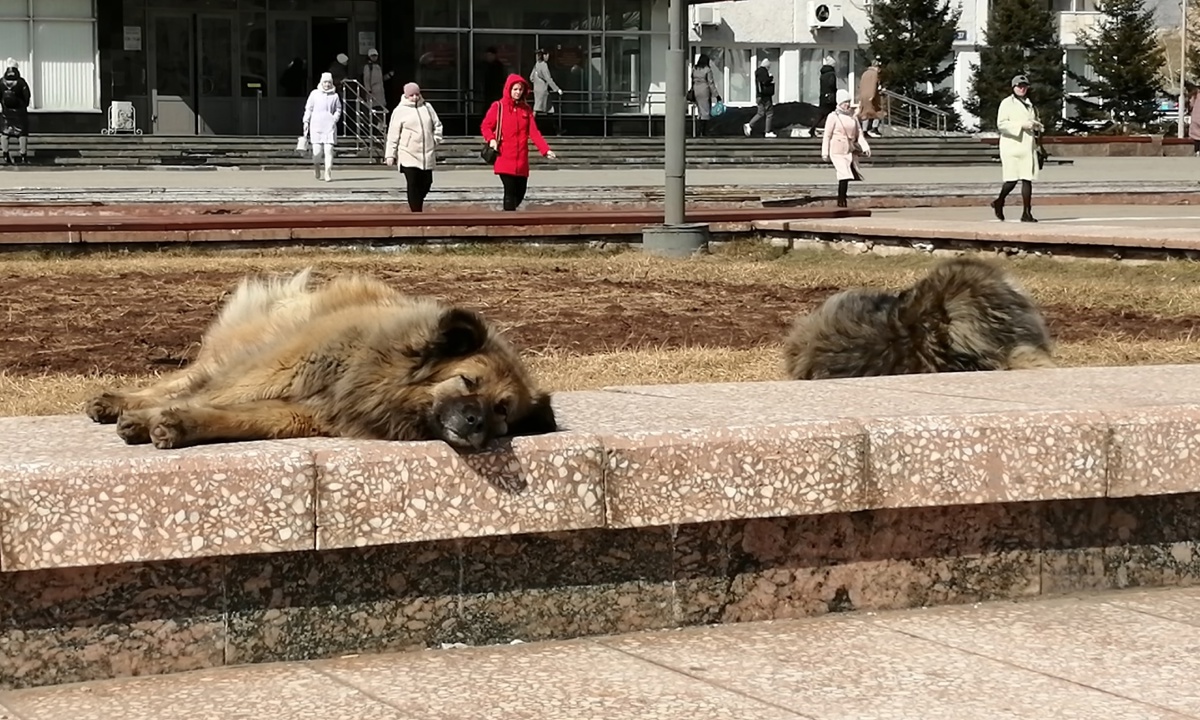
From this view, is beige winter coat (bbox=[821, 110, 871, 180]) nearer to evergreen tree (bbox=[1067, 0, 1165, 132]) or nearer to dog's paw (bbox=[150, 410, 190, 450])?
dog's paw (bbox=[150, 410, 190, 450])

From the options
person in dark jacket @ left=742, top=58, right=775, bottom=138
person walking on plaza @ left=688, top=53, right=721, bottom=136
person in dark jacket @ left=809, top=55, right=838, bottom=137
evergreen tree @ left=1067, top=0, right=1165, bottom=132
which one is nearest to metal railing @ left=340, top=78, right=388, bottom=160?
person walking on plaza @ left=688, top=53, right=721, bottom=136

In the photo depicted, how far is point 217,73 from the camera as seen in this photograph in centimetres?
4516

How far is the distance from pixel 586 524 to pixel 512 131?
17.8 m

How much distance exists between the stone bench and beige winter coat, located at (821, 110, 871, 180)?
65.7ft

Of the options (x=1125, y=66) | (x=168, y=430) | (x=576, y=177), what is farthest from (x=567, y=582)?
(x=1125, y=66)

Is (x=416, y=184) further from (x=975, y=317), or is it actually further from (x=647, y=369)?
(x=975, y=317)

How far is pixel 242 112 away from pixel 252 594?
41904 mm

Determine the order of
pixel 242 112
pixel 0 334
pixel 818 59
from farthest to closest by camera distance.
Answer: pixel 818 59, pixel 242 112, pixel 0 334

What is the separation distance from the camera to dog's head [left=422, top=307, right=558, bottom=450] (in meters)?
4.69

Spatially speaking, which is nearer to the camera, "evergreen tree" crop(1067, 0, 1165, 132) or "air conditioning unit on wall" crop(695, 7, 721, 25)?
"air conditioning unit on wall" crop(695, 7, 721, 25)

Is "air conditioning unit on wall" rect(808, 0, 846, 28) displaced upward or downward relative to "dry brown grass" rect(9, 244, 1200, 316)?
upward

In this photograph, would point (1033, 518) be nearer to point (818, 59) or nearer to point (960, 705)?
point (960, 705)

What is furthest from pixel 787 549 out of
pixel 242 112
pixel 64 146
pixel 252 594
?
pixel 242 112

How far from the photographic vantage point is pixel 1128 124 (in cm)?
6588
